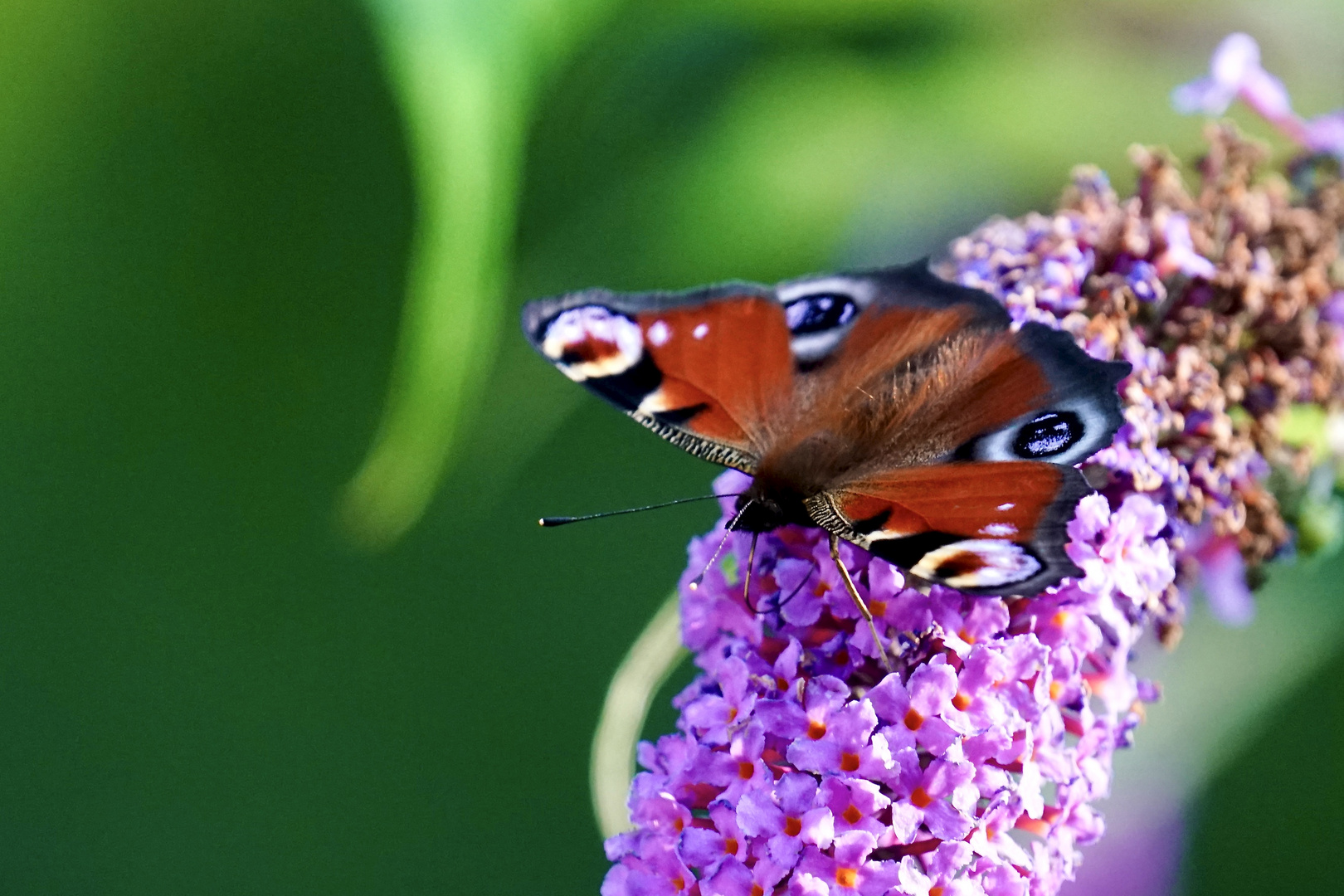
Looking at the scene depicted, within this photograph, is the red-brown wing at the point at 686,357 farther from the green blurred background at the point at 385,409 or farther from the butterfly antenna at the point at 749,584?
the green blurred background at the point at 385,409

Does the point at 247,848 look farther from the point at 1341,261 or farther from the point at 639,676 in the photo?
the point at 1341,261

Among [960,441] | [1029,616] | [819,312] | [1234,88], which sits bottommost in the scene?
[1029,616]

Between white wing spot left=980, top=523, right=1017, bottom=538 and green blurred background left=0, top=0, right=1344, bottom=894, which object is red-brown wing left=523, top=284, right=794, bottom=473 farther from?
green blurred background left=0, top=0, right=1344, bottom=894

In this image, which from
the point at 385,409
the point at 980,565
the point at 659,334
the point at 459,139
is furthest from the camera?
the point at 385,409

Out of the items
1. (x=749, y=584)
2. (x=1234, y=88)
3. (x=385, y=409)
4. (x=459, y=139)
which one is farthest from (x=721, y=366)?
(x=385, y=409)

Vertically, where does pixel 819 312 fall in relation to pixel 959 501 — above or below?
above

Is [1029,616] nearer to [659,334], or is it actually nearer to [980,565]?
[980,565]

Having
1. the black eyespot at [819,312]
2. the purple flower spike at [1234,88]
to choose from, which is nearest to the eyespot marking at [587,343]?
the black eyespot at [819,312]
